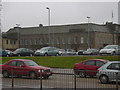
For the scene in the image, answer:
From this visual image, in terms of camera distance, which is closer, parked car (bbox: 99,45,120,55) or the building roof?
parked car (bbox: 99,45,120,55)

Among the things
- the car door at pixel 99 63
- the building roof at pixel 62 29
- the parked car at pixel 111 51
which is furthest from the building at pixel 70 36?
the car door at pixel 99 63

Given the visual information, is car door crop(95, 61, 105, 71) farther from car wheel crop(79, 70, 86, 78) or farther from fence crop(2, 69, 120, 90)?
car wheel crop(79, 70, 86, 78)

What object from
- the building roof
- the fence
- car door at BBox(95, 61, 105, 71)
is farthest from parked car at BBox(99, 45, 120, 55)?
the building roof

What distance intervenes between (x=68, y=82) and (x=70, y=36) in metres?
72.2

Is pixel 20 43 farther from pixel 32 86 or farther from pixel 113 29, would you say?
pixel 32 86

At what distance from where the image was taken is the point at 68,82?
10.9 meters

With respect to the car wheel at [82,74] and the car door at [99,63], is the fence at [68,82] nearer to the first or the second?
the car wheel at [82,74]

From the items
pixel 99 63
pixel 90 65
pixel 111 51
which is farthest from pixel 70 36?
pixel 99 63

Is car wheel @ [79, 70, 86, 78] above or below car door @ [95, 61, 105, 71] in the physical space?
above

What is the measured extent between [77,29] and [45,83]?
70188mm

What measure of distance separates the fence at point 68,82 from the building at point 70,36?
203 ft

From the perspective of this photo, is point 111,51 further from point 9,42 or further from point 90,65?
point 9,42

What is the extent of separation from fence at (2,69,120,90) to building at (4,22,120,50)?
203ft

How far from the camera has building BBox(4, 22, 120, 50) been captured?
79.2m
